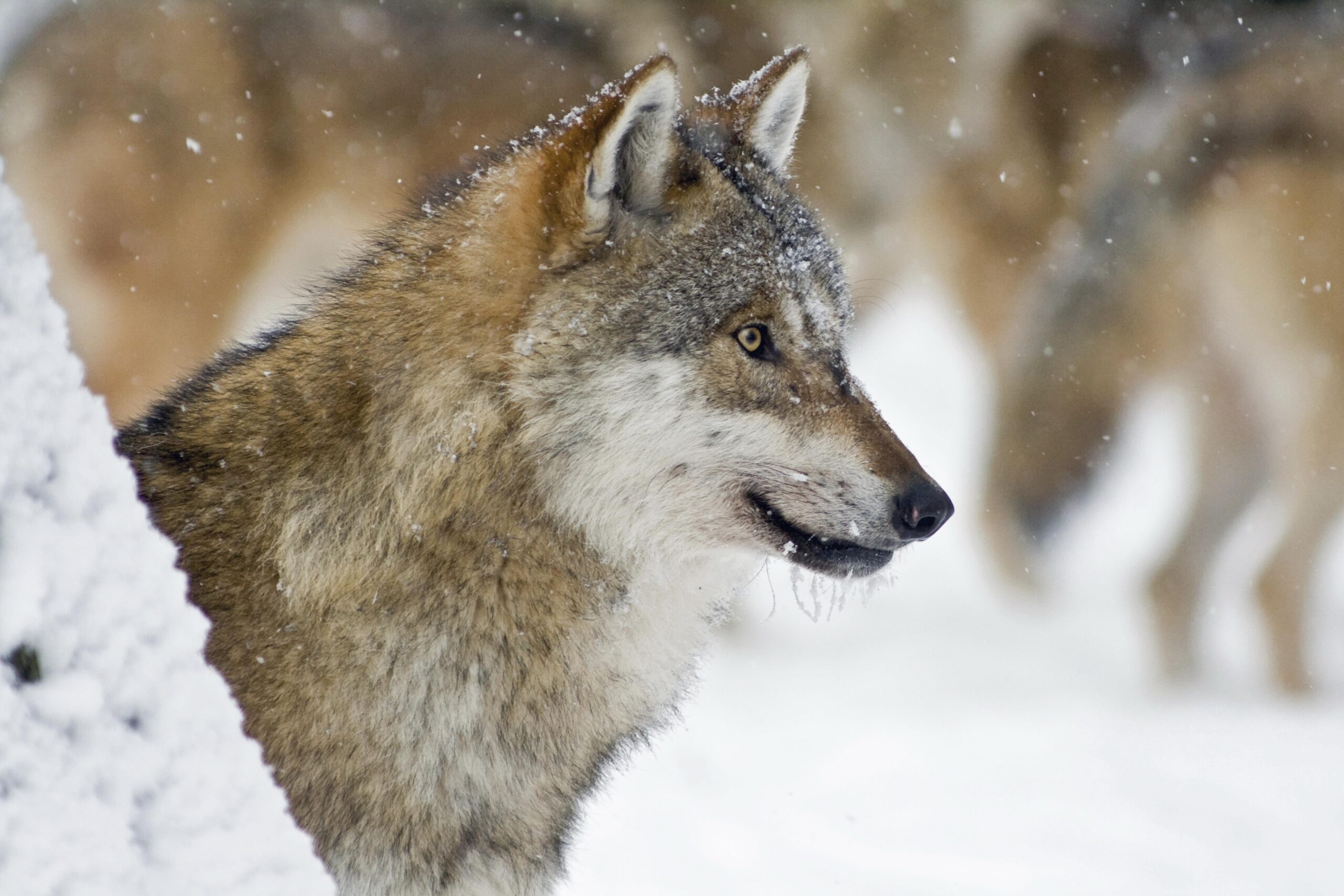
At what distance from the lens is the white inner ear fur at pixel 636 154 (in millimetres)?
2234

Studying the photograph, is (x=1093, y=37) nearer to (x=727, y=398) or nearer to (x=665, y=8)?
→ (x=665, y=8)

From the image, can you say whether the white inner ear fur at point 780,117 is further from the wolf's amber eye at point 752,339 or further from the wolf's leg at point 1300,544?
the wolf's leg at point 1300,544

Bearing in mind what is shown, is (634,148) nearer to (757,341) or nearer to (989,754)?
(757,341)

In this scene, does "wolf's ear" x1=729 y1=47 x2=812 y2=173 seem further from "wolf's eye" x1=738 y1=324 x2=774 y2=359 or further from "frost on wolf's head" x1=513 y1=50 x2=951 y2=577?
"wolf's eye" x1=738 y1=324 x2=774 y2=359

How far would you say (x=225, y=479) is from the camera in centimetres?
228

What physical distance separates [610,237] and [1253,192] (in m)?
4.02

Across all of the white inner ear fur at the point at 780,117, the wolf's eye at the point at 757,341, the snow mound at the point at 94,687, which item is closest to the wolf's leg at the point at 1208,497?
the white inner ear fur at the point at 780,117

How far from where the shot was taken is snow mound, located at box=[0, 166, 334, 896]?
3.82ft

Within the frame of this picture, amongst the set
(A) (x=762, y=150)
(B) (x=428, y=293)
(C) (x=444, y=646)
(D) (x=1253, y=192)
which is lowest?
(C) (x=444, y=646)

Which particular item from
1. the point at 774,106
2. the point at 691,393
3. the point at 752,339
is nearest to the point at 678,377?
the point at 691,393

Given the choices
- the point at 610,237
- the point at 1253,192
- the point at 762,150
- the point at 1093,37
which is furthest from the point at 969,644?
the point at 610,237

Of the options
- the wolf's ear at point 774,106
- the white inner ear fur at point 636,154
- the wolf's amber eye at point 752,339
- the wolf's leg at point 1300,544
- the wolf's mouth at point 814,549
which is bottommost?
the wolf's mouth at point 814,549

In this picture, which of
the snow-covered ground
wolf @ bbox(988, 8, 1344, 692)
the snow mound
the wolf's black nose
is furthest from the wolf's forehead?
wolf @ bbox(988, 8, 1344, 692)

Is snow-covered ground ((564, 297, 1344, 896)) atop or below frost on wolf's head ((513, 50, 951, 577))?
atop
